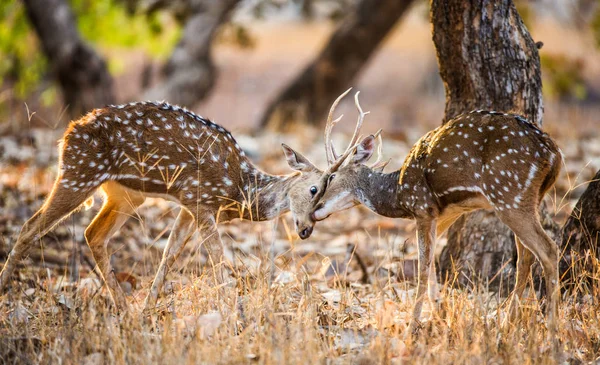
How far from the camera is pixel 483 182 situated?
18.3 ft

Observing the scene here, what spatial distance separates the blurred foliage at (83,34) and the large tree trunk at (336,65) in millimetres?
3181

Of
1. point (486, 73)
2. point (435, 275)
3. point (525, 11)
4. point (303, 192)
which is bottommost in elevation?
point (435, 275)

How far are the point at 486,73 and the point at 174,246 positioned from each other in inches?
116

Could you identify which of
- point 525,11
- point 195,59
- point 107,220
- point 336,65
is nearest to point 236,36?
point 195,59

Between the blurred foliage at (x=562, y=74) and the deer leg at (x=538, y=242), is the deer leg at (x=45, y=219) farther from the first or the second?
the blurred foliage at (x=562, y=74)

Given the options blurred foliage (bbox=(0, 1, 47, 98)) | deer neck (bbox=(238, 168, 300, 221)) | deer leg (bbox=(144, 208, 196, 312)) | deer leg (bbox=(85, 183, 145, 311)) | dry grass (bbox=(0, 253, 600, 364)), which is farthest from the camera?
blurred foliage (bbox=(0, 1, 47, 98))

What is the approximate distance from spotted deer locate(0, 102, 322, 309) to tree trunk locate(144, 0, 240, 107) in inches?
349

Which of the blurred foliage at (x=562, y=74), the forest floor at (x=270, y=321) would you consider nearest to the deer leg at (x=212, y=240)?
the forest floor at (x=270, y=321)

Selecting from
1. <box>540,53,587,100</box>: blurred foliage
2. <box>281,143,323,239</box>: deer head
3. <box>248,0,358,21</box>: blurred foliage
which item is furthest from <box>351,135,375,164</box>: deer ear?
<box>248,0,358,21</box>: blurred foliage

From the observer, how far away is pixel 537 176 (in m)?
5.54

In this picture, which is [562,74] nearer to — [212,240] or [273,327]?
[212,240]

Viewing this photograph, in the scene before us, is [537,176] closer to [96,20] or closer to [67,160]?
[67,160]

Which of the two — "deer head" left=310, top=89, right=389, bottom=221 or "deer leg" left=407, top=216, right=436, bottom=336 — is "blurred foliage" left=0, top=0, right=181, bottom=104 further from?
"deer leg" left=407, top=216, right=436, bottom=336

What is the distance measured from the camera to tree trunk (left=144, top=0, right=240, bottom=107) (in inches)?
628
